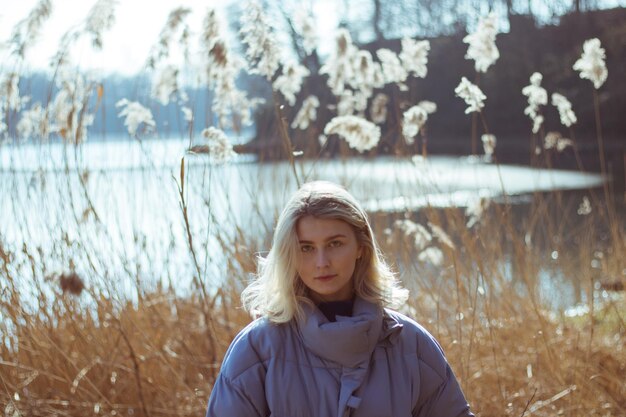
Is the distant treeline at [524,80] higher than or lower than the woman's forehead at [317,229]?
higher

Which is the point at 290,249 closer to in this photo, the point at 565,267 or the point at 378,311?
the point at 378,311

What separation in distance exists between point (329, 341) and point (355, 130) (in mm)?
1287

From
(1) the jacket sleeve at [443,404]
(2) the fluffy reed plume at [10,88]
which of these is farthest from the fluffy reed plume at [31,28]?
(1) the jacket sleeve at [443,404]

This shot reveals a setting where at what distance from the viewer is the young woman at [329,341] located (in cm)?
183

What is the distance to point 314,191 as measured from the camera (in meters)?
1.96

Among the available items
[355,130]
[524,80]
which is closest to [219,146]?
[355,130]

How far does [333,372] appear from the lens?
73.2 inches

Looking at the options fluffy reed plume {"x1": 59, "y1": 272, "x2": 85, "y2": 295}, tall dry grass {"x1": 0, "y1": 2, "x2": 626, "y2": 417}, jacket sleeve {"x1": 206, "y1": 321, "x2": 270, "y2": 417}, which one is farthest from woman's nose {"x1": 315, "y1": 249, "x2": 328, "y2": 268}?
fluffy reed plume {"x1": 59, "y1": 272, "x2": 85, "y2": 295}

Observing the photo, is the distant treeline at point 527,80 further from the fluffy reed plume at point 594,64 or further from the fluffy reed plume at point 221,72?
the fluffy reed plume at point 594,64

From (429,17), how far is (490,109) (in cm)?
312

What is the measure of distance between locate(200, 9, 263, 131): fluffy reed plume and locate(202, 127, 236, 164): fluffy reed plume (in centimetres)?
35

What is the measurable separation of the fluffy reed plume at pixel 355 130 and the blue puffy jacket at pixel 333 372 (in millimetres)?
1113

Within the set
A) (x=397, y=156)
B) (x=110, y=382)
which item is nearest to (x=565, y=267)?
(x=397, y=156)

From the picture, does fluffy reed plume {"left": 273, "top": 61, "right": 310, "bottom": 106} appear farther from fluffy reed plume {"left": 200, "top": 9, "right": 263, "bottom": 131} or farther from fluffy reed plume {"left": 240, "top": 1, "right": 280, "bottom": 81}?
fluffy reed plume {"left": 240, "top": 1, "right": 280, "bottom": 81}
